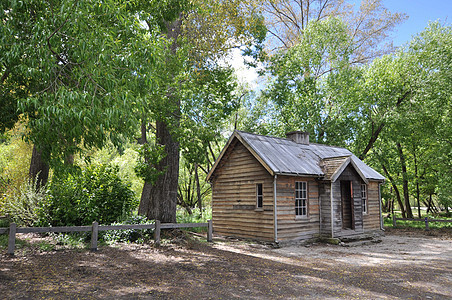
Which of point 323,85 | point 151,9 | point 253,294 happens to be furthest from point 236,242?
point 323,85

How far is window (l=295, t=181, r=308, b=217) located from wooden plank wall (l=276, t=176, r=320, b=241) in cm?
18

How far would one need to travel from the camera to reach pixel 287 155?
663 inches

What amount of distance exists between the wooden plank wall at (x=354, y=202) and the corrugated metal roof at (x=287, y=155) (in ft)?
2.55

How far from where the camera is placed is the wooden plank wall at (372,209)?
63.6 feet

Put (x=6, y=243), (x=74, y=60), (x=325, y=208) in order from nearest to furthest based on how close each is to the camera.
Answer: (x=74, y=60)
(x=6, y=243)
(x=325, y=208)

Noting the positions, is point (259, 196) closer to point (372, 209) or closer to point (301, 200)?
point (301, 200)

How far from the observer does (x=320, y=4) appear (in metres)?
29.9

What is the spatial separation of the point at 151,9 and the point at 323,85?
69.9 feet

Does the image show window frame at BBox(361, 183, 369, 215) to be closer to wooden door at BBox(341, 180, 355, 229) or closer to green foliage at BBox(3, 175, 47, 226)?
wooden door at BBox(341, 180, 355, 229)

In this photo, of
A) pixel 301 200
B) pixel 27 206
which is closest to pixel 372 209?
pixel 301 200

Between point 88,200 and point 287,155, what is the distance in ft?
32.2

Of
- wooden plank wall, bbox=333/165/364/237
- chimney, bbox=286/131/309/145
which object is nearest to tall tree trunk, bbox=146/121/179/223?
wooden plank wall, bbox=333/165/364/237

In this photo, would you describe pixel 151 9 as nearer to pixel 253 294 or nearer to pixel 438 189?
pixel 253 294

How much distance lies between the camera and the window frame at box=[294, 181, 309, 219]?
51.9 ft
